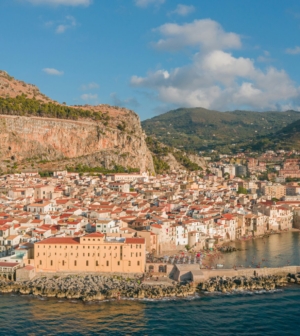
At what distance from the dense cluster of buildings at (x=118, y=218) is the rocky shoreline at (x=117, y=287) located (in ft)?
4.19

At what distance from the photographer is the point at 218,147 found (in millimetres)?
166875

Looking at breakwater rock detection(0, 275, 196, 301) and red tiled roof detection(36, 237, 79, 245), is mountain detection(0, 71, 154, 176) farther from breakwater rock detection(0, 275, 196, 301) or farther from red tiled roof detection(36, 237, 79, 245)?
breakwater rock detection(0, 275, 196, 301)

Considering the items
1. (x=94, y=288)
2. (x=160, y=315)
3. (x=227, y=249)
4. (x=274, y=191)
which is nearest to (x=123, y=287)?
(x=94, y=288)

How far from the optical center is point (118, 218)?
44188 millimetres

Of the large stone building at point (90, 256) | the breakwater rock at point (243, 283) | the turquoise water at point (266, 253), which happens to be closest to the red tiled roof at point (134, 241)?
the large stone building at point (90, 256)

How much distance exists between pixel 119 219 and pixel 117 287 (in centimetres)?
1352

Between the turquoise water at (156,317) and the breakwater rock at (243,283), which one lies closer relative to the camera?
the turquoise water at (156,317)

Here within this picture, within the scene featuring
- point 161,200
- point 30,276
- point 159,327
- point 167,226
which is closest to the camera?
point 159,327

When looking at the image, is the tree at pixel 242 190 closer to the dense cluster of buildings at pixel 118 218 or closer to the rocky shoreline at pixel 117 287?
the dense cluster of buildings at pixel 118 218

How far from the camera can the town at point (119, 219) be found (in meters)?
32.5

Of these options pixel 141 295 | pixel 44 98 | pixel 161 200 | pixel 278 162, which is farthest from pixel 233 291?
pixel 278 162

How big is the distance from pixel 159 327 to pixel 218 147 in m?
144

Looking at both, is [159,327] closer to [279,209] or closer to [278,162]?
[279,209]

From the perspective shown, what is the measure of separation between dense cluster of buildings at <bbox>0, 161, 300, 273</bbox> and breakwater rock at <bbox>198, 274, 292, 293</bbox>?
4.70 meters
